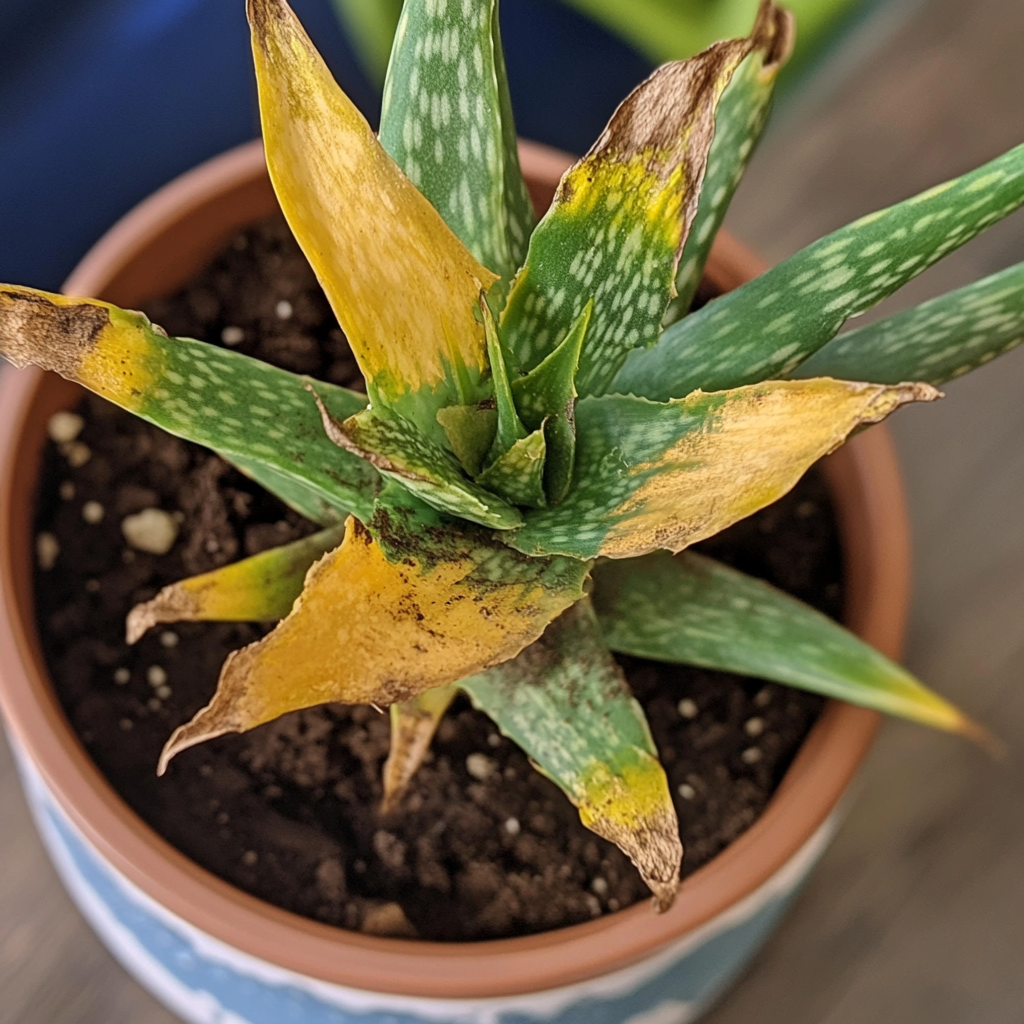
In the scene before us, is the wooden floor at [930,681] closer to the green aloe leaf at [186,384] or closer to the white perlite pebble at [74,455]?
the white perlite pebble at [74,455]

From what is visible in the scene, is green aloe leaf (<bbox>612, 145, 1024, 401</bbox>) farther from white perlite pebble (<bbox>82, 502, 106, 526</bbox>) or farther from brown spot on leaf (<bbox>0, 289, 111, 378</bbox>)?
white perlite pebble (<bbox>82, 502, 106, 526</bbox>)

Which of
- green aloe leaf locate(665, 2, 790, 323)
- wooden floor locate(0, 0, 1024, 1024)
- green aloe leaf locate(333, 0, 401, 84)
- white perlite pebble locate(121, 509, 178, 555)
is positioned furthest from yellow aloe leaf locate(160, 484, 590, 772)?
green aloe leaf locate(333, 0, 401, 84)

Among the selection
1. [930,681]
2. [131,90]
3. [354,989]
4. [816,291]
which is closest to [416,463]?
[816,291]

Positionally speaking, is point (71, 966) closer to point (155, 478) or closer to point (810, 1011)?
point (155, 478)

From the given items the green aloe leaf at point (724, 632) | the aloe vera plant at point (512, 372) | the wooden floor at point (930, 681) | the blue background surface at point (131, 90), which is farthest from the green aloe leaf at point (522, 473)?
the blue background surface at point (131, 90)

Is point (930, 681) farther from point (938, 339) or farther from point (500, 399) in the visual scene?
point (500, 399)

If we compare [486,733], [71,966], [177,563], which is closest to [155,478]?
[177,563]
